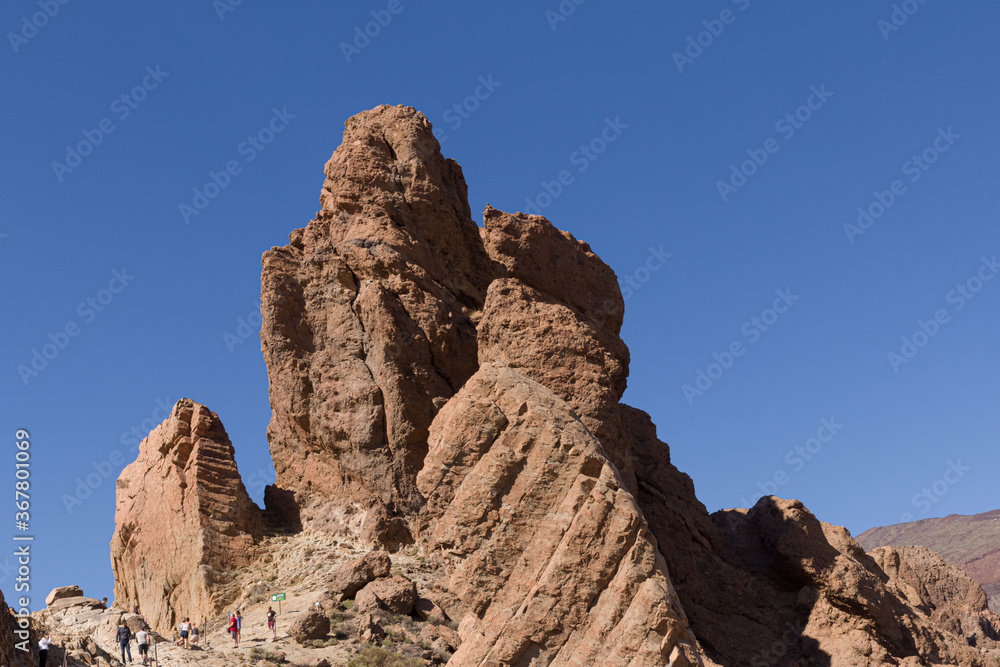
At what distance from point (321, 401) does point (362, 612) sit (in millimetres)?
11627

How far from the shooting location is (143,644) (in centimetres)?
3384

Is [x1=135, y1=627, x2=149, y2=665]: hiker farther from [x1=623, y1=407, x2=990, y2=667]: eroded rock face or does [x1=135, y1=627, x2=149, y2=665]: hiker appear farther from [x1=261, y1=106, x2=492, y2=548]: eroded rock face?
[x1=623, y1=407, x2=990, y2=667]: eroded rock face

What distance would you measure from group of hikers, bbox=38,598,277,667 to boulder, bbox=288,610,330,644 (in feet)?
2.87

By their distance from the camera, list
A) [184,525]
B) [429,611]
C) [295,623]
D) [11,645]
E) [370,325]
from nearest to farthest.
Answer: [11,645] → [295,623] → [429,611] → [184,525] → [370,325]

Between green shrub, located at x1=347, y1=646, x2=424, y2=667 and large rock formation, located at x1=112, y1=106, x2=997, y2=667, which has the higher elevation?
large rock formation, located at x1=112, y1=106, x2=997, y2=667

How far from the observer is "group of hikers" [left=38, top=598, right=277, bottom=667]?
30.1 meters

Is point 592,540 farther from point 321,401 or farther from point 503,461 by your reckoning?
point 321,401

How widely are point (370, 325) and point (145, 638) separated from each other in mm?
17385

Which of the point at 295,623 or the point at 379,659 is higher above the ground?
the point at 295,623

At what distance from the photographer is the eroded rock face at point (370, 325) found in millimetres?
46281

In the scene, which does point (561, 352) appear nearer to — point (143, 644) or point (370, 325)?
point (370, 325)

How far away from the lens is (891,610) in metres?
42.6

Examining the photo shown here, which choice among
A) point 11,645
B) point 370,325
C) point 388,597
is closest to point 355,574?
point 388,597

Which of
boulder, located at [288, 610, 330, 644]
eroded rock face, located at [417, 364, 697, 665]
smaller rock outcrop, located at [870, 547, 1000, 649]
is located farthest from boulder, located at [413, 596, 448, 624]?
smaller rock outcrop, located at [870, 547, 1000, 649]
